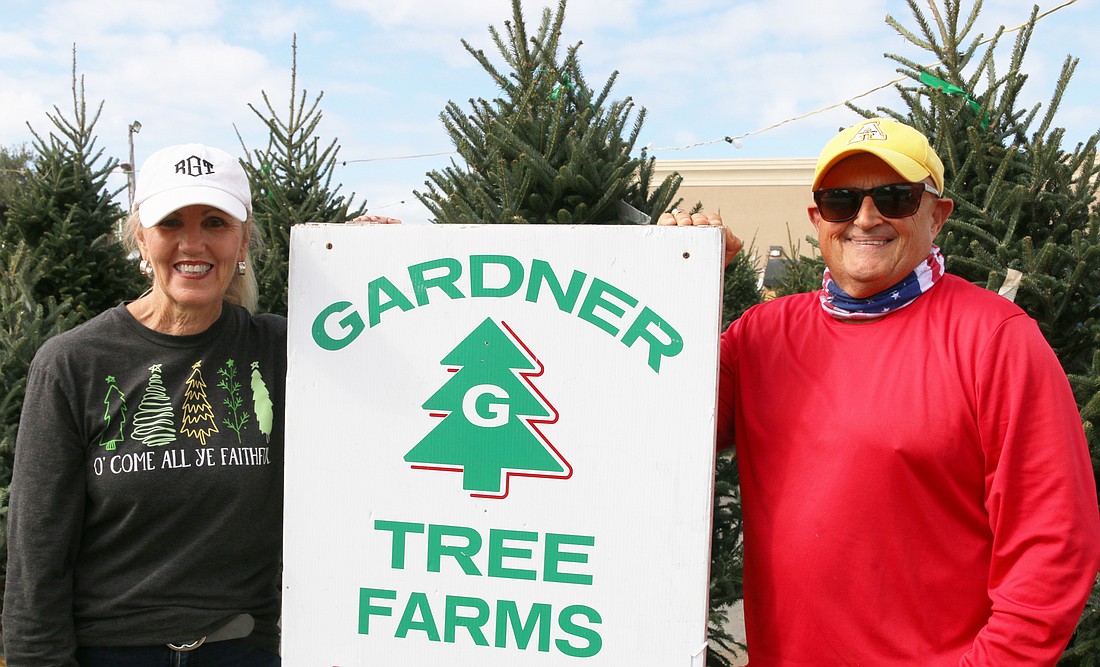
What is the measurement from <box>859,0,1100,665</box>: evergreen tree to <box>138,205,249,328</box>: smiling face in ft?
8.30

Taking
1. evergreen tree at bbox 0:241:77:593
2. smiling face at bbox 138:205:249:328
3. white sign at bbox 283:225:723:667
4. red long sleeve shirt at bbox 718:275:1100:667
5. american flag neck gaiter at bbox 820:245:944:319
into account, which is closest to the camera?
red long sleeve shirt at bbox 718:275:1100:667

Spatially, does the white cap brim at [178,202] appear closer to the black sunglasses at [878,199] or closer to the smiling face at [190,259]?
the smiling face at [190,259]

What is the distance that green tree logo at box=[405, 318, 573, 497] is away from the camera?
6.63 ft

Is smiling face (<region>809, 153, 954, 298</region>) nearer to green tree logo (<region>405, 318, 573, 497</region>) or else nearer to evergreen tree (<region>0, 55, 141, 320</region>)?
green tree logo (<region>405, 318, 573, 497</region>)

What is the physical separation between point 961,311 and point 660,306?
0.69 m

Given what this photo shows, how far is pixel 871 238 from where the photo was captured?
2.11 metres

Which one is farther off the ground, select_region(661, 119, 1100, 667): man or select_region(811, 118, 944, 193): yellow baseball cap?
select_region(811, 118, 944, 193): yellow baseball cap

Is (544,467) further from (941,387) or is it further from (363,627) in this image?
(941,387)

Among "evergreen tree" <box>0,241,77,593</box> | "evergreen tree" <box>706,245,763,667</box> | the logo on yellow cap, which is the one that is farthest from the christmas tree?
"evergreen tree" <box>0,241,77,593</box>

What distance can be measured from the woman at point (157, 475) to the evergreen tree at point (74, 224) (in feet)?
18.8

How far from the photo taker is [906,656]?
1.94m

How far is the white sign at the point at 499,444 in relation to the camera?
6.43 ft

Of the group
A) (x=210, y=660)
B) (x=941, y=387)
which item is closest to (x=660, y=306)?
(x=941, y=387)

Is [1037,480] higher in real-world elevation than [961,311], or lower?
lower
